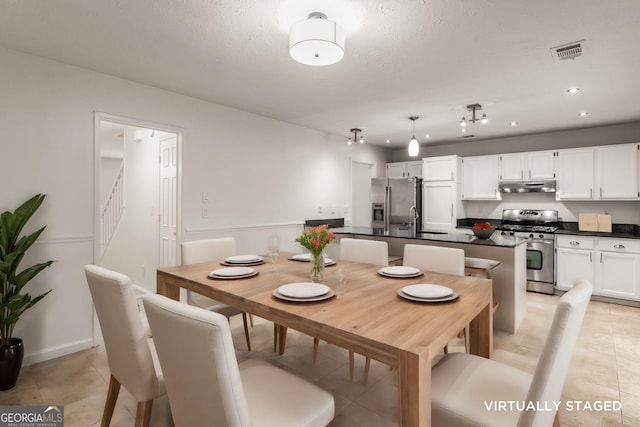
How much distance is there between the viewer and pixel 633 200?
173 inches

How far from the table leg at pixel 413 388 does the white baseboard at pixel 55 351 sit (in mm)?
2953

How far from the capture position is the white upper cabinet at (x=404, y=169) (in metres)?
6.27

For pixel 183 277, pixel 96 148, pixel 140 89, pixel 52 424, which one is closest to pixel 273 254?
pixel 183 277

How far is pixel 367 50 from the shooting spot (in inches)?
95.0

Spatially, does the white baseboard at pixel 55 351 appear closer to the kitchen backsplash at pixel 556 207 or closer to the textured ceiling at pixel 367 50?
the textured ceiling at pixel 367 50

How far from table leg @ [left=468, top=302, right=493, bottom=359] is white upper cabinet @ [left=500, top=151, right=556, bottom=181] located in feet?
13.7

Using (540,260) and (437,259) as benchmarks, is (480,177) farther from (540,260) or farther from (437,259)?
(437,259)

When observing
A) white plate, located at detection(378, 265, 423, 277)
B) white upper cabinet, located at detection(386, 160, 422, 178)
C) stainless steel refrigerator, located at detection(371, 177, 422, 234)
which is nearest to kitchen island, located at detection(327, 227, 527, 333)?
white plate, located at detection(378, 265, 423, 277)

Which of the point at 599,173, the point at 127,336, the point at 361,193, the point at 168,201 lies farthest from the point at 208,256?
the point at 599,173

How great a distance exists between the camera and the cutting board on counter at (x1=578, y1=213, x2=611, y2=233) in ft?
14.6

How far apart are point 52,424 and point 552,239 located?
5.54 meters

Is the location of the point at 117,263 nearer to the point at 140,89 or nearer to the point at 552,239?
the point at 140,89

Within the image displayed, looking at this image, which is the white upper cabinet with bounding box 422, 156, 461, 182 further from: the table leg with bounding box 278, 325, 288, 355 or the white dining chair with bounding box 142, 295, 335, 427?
the white dining chair with bounding box 142, 295, 335, 427

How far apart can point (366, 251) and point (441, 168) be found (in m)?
3.66
